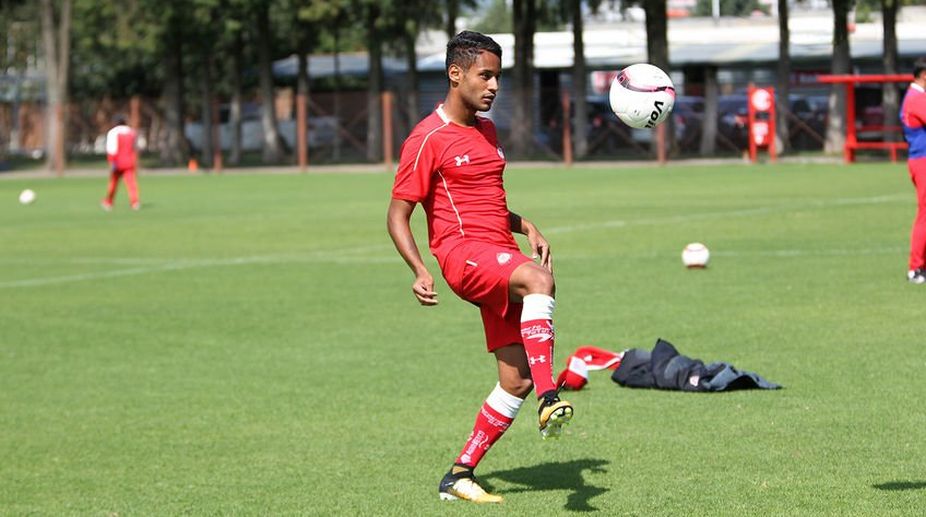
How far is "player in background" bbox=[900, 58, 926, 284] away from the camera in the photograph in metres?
15.2

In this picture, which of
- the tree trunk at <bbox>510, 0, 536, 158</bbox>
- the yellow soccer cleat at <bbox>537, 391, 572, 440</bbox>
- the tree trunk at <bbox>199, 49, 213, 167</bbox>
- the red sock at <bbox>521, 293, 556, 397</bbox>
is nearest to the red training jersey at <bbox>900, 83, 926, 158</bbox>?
the red sock at <bbox>521, 293, 556, 397</bbox>

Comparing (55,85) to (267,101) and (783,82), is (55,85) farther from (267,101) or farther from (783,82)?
(783,82)

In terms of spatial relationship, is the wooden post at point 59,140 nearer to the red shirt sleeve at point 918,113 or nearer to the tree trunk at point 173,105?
the tree trunk at point 173,105

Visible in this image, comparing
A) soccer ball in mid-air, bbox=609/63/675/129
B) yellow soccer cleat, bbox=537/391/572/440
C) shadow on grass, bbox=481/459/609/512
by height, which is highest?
soccer ball in mid-air, bbox=609/63/675/129

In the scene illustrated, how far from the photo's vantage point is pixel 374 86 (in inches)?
2243

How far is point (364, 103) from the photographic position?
202 feet

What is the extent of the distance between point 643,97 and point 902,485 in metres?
2.24

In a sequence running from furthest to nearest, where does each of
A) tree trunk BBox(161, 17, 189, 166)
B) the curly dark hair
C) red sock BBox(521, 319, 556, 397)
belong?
tree trunk BBox(161, 17, 189, 166) → the curly dark hair → red sock BBox(521, 319, 556, 397)

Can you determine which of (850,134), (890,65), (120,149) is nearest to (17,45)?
(890,65)

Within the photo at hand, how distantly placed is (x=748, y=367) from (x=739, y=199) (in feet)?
62.0

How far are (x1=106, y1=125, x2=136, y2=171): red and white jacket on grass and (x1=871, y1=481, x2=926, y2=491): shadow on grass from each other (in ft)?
90.5

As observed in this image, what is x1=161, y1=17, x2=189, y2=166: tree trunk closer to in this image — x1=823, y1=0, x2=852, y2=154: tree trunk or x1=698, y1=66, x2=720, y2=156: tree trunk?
x1=698, y1=66, x2=720, y2=156: tree trunk

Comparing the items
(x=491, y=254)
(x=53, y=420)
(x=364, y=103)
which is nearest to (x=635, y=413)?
(x=491, y=254)

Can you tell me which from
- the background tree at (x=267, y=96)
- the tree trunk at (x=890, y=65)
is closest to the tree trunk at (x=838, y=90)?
the tree trunk at (x=890, y=65)
